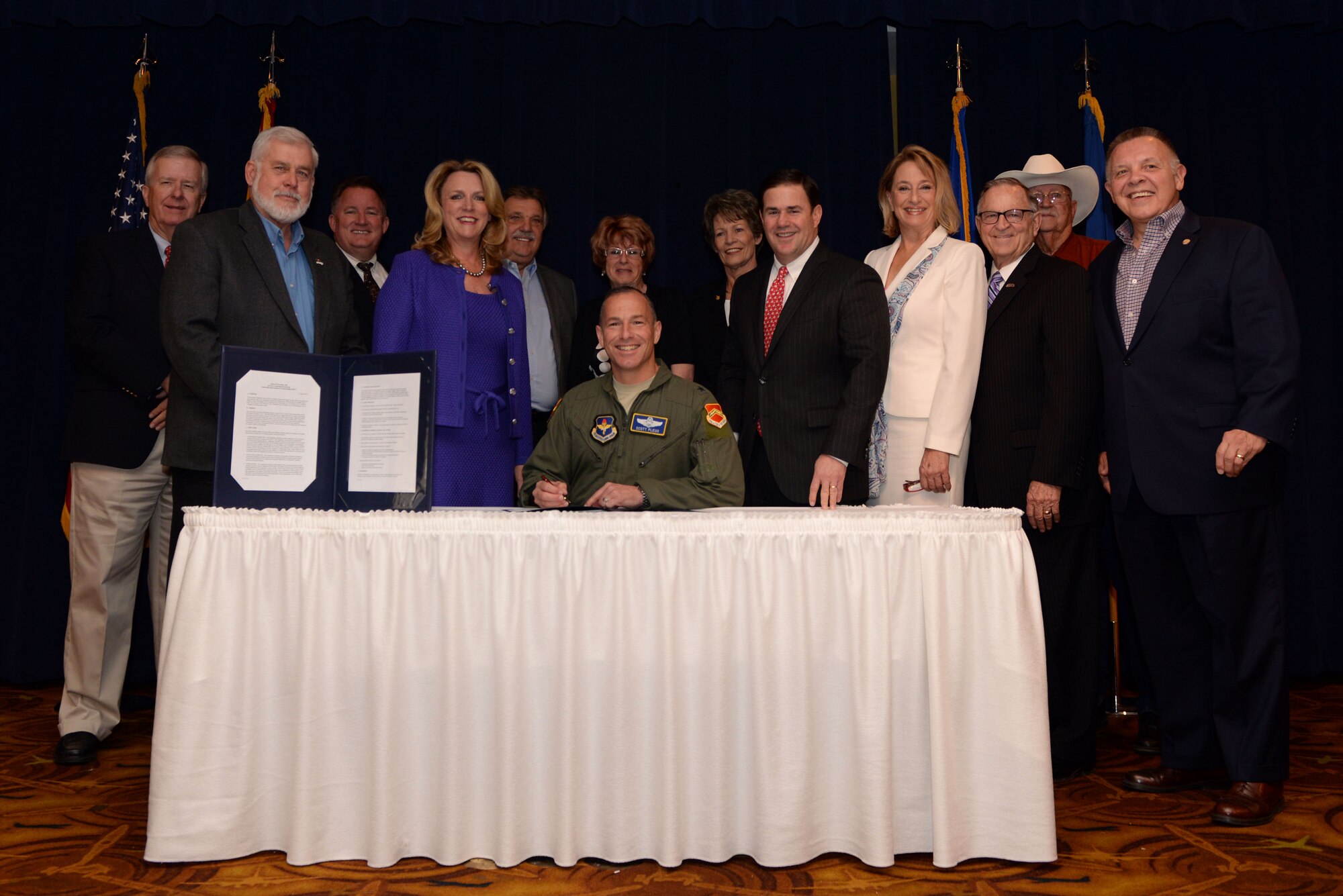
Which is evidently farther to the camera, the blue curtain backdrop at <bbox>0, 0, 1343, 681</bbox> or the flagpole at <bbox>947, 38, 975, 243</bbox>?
the blue curtain backdrop at <bbox>0, 0, 1343, 681</bbox>

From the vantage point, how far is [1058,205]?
12.8 feet

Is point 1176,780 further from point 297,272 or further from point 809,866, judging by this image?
point 297,272

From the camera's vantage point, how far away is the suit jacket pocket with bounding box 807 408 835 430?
301cm

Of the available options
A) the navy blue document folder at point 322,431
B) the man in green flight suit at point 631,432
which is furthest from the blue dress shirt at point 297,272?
the man in green flight suit at point 631,432

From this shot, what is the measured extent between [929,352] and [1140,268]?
67 centimetres

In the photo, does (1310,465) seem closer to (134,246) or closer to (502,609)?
(502,609)

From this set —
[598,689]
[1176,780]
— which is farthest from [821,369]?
[1176,780]

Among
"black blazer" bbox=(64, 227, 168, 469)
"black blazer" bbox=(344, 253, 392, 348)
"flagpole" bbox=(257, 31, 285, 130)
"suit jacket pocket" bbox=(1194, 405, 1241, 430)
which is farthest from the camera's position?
"flagpole" bbox=(257, 31, 285, 130)

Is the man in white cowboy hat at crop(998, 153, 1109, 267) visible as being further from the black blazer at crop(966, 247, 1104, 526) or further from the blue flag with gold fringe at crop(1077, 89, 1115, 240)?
the black blazer at crop(966, 247, 1104, 526)

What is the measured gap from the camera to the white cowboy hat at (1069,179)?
3910 mm

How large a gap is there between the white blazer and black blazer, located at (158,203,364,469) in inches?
72.6

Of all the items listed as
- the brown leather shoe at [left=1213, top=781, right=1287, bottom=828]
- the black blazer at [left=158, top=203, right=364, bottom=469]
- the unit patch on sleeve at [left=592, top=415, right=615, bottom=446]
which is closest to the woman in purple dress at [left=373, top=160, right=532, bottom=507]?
the black blazer at [left=158, top=203, right=364, bottom=469]

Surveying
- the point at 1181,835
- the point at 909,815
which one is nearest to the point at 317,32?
the point at 909,815

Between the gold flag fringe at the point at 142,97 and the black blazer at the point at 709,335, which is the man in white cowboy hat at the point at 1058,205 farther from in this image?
the gold flag fringe at the point at 142,97
